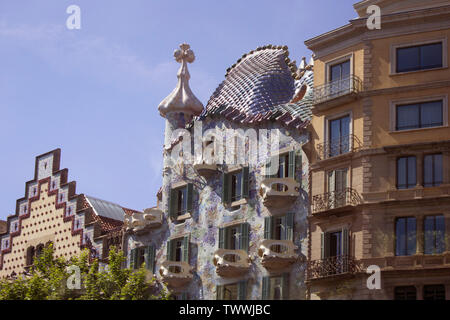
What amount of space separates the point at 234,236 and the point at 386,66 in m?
11.2

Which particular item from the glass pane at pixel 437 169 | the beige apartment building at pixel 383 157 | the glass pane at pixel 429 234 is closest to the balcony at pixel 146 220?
the beige apartment building at pixel 383 157

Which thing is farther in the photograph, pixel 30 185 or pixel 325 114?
pixel 30 185

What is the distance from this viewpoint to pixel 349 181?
50531mm

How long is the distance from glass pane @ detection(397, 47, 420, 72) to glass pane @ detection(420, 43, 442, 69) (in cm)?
23

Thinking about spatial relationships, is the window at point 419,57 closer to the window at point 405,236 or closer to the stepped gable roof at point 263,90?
the stepped gable roof at point 263,90

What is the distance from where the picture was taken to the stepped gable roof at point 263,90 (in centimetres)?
5575

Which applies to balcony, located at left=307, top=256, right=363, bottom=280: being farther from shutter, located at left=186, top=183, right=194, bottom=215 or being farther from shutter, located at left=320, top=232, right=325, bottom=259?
shutter, located at left=186, top=183, right=194, bottom=215

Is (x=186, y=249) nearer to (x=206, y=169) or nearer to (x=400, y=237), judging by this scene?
(x=206, y=169)

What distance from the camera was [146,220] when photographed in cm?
6000

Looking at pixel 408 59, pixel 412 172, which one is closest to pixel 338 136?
pixel 412 172

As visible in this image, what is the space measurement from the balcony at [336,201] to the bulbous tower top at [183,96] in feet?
39.9

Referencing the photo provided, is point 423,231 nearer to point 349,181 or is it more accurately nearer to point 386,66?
point 349,181

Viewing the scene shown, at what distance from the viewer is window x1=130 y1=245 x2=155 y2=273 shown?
2344 inches
